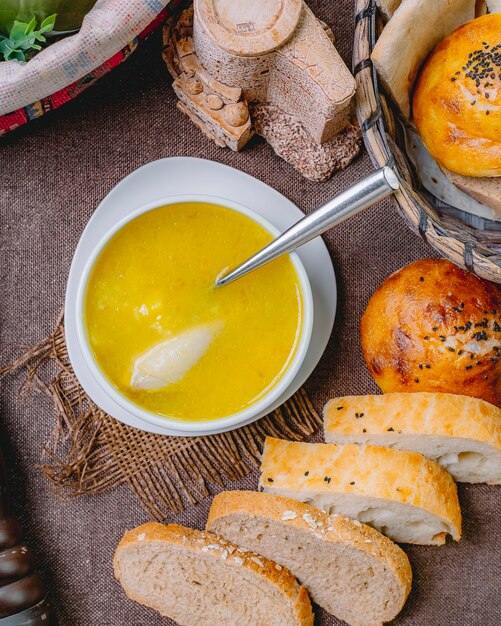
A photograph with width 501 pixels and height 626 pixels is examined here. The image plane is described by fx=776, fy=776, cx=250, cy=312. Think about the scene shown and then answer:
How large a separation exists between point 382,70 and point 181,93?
0.50 metres

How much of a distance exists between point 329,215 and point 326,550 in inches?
32.5

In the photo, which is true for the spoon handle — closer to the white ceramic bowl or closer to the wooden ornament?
the white ceramic bowl

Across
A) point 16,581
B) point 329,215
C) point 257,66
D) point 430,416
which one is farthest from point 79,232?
point 430,416

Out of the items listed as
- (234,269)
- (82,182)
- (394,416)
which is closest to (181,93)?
(82,182)

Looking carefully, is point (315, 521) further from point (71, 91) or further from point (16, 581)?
point (71, 91)

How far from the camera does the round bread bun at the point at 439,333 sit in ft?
5.57

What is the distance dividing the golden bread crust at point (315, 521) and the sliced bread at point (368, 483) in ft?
0.07

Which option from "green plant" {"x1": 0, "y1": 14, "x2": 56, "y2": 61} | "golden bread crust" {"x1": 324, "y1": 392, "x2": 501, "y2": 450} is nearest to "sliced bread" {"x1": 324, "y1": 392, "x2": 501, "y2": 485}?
"golden bread crust" {"x1": 324, "y1": 392, "x2": 501, "y2": 450}

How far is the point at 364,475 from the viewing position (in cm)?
172

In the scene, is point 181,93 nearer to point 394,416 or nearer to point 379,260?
point 379,260

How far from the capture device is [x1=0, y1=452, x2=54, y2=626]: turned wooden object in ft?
5.70

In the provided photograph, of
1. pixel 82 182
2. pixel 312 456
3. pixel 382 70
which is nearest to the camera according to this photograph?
pixel 382 70

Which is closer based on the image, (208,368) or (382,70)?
(382,70)

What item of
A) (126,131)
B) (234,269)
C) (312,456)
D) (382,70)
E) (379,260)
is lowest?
(312,456)
